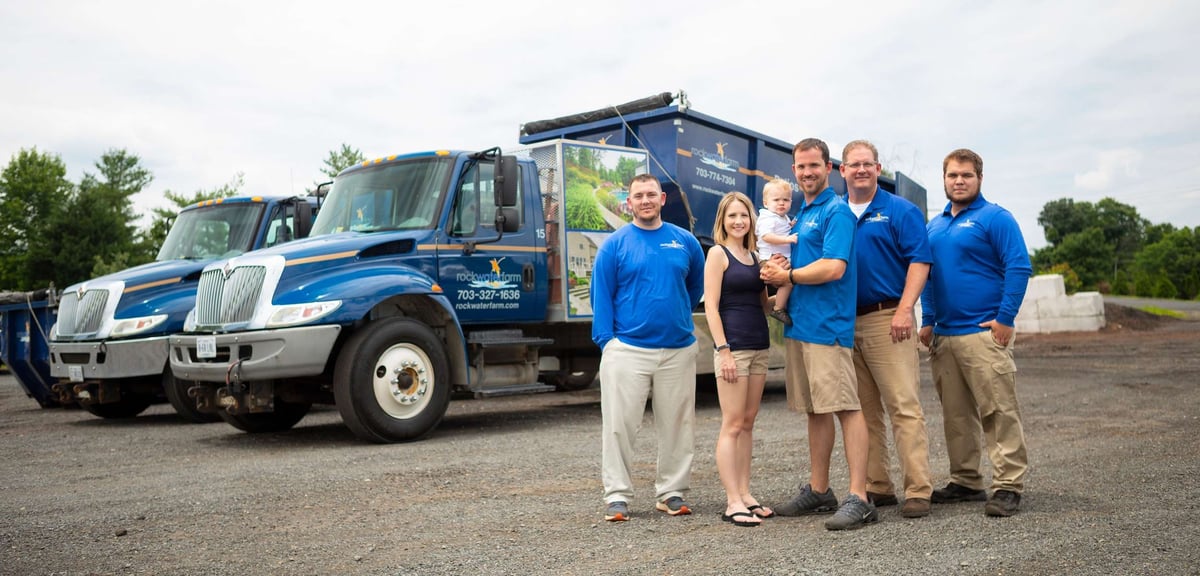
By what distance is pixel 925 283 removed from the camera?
222 inches

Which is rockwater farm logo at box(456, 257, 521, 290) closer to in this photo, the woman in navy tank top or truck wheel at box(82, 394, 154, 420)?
the woman in navy tank top

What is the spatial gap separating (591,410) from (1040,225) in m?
97.8

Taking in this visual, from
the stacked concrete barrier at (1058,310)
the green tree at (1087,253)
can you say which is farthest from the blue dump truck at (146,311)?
the green tree at (1087,253)

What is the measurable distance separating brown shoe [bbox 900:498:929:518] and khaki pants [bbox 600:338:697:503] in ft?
3.73

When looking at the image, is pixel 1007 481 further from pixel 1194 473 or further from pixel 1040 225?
pixel 1040 225

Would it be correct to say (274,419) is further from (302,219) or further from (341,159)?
(341,159)

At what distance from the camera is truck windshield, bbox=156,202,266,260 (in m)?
12.5

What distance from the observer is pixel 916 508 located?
5367 mm

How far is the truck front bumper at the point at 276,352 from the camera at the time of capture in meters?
8.63

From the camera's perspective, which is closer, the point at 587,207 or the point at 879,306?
the point at 879,306

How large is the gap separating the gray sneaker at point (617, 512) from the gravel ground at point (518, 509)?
90mm

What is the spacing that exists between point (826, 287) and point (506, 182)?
4.94 meters

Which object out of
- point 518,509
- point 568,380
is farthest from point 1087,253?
point 518,509

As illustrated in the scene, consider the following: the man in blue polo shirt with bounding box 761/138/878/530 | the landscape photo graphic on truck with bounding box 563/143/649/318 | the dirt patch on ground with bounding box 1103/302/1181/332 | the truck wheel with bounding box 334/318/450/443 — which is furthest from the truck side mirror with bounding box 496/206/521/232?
the dirt patch on ground with bounding box 1103/302/1181/332
